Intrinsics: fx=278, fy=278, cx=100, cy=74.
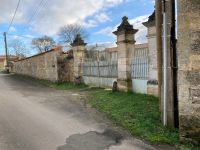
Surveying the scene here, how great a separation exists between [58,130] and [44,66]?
48.9 feet

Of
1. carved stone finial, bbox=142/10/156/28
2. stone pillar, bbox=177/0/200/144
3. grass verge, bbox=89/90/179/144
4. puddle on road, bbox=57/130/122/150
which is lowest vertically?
puddle on road, bbox=57/130/122/150

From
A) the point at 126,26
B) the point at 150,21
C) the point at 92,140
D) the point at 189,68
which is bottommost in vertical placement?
the point at 92,140

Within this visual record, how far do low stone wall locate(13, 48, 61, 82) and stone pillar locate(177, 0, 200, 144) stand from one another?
1342cm

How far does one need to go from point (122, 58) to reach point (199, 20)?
7.30 metres

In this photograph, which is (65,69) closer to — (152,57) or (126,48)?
(126,48)

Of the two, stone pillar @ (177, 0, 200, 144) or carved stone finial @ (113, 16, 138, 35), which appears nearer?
stone pillar @ (177, 0, 200, 144)

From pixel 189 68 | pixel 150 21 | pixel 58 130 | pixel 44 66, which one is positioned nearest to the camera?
pixel 189 68

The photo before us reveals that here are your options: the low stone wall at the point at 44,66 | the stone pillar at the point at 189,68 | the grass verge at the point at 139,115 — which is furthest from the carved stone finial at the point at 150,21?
the low stone wall at the point at 44,66

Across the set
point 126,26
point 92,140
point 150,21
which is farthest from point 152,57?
point 92,140

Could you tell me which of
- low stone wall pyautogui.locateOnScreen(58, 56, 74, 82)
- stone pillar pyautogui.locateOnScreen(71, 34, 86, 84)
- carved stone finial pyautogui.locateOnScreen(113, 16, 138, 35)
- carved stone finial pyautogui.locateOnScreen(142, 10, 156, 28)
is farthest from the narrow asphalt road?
low stone wall pyautogui.locateOnScreen(58, 56, 74, 82)

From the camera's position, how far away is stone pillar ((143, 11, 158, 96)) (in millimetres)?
10500

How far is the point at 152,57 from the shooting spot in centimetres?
1072

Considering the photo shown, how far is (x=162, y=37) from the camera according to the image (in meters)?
6.95

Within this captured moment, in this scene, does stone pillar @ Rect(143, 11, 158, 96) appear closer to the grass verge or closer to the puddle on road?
the grass verge
